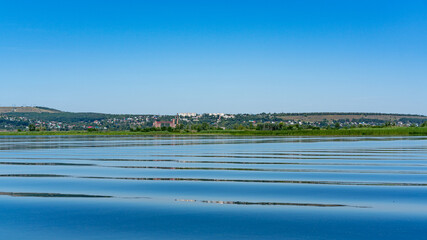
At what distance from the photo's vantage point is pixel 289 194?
15.7 metres

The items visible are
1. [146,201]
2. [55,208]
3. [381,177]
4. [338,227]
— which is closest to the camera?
[338,227]

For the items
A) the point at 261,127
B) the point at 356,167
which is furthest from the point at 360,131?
the point at 356,167

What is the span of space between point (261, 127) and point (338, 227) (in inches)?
5997

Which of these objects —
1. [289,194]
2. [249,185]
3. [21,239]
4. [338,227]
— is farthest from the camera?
[249,185]

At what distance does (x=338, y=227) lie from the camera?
11.0m

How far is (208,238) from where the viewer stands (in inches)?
399

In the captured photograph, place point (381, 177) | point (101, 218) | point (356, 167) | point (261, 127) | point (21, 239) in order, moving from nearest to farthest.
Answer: point (21, 239) < point (101, 218) < point (381, 177) < point (356, 167) < point (261, 127)

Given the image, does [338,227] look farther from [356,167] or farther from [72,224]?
[356,167]

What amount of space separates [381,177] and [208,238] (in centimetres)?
1245

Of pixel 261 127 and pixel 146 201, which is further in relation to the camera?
pixel 261 127

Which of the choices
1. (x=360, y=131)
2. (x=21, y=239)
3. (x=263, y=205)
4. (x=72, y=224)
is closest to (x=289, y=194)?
(x=263, y=205)

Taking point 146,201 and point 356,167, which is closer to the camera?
point 146,201

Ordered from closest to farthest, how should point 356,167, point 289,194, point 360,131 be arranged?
point 289,194 → point 356,167 → point 360,131

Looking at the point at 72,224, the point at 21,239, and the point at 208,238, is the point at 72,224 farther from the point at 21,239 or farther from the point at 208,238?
the point at 208,238
